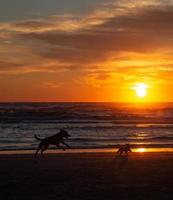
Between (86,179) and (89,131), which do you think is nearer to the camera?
(86,179)

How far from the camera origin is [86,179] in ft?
35.0

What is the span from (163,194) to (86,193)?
1.57m

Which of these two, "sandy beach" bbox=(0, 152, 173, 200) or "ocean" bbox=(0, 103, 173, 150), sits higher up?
"ocean" bbox=(0, 103, 173, 150)

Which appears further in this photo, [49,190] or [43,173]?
[43,173]

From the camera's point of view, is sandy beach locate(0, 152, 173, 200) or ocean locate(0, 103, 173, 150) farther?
ocean locate(0, 103, 173, 150)

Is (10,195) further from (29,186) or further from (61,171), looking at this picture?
(61,171)

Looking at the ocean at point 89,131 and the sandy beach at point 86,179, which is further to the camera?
the ocean at point 89,131

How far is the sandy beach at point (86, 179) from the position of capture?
29.4 feet

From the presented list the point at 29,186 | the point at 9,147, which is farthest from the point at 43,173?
the point at 9,147

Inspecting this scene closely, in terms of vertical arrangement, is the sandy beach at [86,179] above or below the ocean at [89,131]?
below

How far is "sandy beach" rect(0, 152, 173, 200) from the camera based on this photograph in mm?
8953

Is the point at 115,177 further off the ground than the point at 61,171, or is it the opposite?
the point at 61,171

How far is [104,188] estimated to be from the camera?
9.56 m

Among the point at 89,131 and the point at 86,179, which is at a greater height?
the point at 89,131
